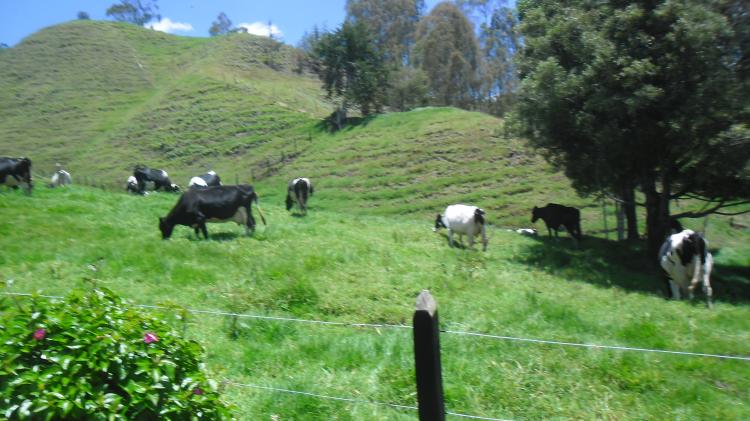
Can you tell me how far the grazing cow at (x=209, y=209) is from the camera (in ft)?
53.1

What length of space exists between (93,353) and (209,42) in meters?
114

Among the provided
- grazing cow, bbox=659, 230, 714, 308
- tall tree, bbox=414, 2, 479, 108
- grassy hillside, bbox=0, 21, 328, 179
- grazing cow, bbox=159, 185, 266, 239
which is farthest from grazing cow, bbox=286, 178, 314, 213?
tall tree, bbox=414, 2, 479, 108

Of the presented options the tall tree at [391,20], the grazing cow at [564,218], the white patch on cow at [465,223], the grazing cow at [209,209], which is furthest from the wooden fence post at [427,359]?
the tall tree at [391,20]

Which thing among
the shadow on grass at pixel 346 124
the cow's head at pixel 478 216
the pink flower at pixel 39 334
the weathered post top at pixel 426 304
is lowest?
the pink flower at pixel 39 334

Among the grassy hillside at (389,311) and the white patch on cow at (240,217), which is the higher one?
the white patch on cow at (240,217)

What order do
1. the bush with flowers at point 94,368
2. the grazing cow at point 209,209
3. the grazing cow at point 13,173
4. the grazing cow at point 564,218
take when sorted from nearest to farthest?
the bush with flowers at point 94,368, the grazing cow at point 209,209, the grazing cow at point 13,173, the grazing cow at point 564,218

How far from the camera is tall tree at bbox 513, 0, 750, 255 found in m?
15.1

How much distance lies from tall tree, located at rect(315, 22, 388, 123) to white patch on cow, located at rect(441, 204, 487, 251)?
44817 mm

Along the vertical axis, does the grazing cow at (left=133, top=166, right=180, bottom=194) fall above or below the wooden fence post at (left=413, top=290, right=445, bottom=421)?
above

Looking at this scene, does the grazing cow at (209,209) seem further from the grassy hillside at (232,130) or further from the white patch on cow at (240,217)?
the grassy hillside at (232,130)

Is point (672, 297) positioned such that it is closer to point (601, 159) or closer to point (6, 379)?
point (601, 159)

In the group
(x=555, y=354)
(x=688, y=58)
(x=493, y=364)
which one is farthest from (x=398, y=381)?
(x=688, y=58)

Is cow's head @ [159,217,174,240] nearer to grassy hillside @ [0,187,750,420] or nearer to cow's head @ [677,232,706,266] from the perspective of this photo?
grassy hillside @ [0,187,750,420]

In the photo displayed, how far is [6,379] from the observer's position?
3.65m
